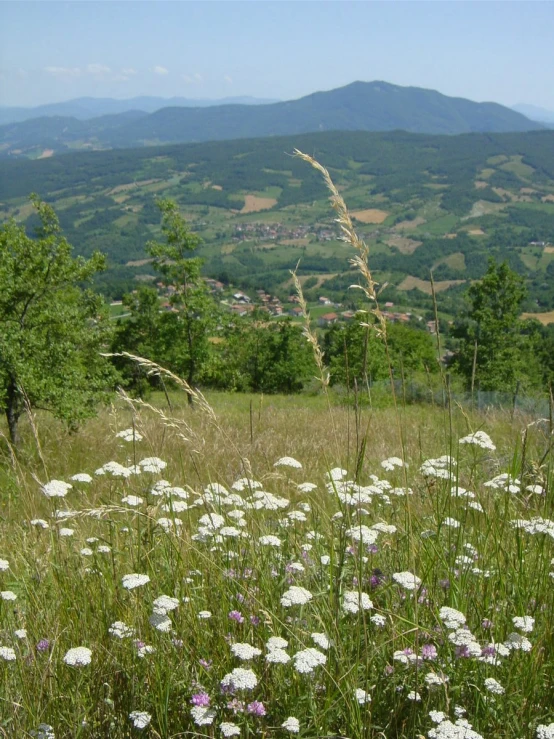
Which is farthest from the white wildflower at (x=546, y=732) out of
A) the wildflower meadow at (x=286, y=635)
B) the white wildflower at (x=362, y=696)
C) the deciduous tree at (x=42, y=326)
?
the deciduous tree at (x=42, y=326)

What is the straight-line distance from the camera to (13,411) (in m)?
10.1

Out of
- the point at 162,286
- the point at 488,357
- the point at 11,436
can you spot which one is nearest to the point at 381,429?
the point at 11,436

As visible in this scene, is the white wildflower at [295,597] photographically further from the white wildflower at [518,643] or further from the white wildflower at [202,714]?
the white wildflower at [518,643]

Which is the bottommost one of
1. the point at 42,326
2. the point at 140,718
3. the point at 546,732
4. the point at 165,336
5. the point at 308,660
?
the point at 165,336

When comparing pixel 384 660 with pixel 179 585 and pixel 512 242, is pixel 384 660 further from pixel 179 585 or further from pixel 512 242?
pixel 512 242

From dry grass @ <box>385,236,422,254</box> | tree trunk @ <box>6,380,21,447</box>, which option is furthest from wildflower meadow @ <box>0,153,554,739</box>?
dry grass @ <box>385,236,422,254</box>

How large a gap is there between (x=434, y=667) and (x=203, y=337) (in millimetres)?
23079

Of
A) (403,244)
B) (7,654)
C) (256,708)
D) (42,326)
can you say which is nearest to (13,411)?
(42,326)

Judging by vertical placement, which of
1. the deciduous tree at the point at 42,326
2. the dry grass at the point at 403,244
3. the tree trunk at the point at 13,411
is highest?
the deciduous tree at the point at 42,326

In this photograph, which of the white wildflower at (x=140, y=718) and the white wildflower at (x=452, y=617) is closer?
the white wildflower at (x=140, y=718)

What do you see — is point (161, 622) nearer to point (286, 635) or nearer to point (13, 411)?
point (286, 635)

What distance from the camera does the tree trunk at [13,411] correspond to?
31.3 feet

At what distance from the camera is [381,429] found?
8742 millimetres

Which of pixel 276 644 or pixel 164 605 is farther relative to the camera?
pixel 164 605
